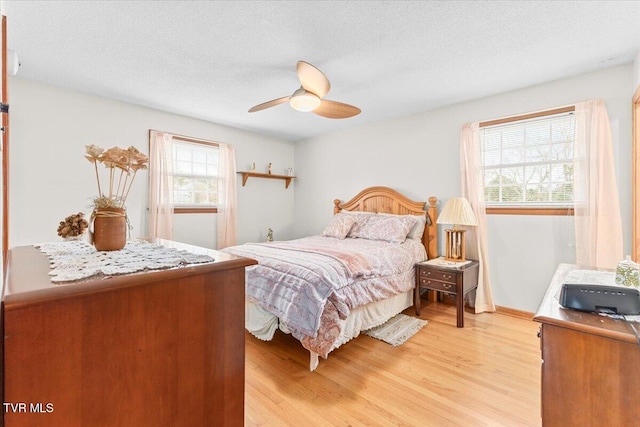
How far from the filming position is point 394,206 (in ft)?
12.7

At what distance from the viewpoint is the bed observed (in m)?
2.02

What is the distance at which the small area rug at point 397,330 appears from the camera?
2.48 meters

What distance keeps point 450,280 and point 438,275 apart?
124mm

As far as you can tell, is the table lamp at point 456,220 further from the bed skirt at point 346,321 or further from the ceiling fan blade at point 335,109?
the ceiling fan blade at point 335,109

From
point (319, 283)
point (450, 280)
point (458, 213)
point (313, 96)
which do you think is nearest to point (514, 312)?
point (450, 280)

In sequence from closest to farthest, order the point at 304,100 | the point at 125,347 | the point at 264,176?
the point at 125,347
the point at 304,100
the point at 264,176

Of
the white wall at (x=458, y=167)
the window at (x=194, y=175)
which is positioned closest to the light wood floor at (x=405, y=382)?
the white wall at (x=458, y=167)

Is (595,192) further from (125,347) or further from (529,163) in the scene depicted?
(125,347)

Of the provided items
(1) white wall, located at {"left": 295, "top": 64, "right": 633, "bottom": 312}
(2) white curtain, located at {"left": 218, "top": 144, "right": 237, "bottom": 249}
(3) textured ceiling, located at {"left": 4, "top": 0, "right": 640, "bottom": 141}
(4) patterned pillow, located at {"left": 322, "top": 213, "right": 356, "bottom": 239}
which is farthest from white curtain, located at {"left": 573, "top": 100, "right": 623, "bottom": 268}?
(2) white curtain, located at {"left": 218, "top": 144, "right": 237, "bottom": 249}

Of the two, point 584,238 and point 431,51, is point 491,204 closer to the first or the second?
point 584,238

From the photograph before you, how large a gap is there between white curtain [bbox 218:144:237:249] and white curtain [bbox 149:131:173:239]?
2.27 feet

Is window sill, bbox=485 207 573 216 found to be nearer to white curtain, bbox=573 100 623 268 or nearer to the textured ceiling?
white curtain, bbox=573 100 623 268

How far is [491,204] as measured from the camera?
3146 millimetres

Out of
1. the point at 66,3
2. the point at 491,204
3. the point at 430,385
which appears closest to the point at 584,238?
the point at 491,204
